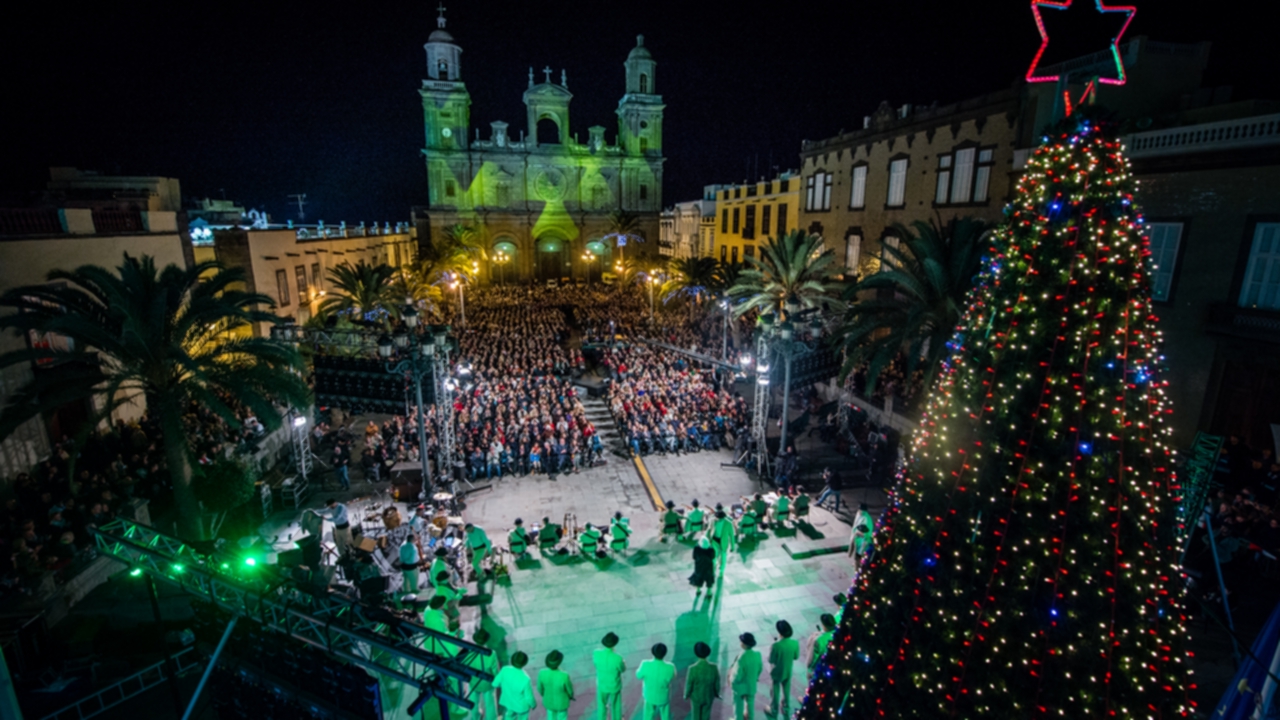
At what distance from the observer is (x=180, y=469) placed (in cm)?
1162

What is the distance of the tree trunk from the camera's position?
1133cm

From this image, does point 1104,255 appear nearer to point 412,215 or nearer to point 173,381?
point 173,381

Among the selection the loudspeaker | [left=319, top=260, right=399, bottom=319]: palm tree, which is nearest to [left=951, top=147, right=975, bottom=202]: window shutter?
the loudspeaker

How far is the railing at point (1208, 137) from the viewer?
11141 millimetres

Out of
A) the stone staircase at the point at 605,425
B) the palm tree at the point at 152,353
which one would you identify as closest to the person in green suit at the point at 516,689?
the palm tree at the point at 152,353

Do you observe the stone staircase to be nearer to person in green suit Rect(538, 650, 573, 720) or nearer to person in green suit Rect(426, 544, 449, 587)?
person in green suit Rect(426, 544, 449, 587)

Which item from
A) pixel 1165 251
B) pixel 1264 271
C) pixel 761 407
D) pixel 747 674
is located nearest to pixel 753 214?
pixel 761 407

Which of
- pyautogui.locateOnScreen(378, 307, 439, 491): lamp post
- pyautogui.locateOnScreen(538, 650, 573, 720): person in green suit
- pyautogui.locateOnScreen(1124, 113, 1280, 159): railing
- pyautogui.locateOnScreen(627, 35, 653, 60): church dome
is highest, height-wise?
pyautogui.locateOnScreen(627, 35, 653, 60): church dome

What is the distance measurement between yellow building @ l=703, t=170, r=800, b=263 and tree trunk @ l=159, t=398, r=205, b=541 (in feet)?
80.6

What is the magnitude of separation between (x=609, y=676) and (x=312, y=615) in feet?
11.7

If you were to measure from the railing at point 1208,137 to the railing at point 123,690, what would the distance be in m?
18.9

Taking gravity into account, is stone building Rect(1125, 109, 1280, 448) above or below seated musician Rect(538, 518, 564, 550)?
above

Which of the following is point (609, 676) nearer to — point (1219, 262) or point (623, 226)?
point (1219, 262)

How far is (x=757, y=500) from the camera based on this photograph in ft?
43.2
